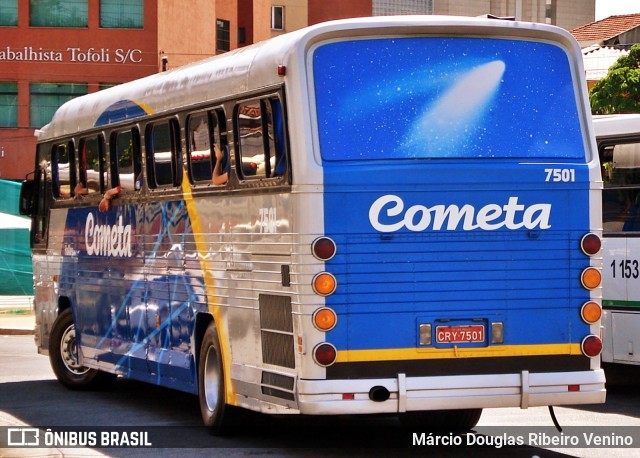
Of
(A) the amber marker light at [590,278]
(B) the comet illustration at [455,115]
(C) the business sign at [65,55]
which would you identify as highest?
(C) the business sign at [65,55]

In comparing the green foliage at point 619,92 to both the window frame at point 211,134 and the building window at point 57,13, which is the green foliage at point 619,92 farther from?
the window frame at point 211,134

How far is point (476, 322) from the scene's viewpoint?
442 inches

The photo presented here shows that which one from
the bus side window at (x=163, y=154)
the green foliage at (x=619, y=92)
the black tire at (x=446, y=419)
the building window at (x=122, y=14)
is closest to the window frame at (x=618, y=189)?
the black tire at (x=446, y=419)

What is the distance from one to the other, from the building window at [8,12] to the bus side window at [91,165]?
38.3 m

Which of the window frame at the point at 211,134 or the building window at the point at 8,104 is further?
the building window at the point at 8,104

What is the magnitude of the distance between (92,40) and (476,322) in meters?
44.6

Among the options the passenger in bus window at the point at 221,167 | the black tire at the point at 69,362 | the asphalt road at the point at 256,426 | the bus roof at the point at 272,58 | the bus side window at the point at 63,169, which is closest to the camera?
the bus roof at the point at 272,58

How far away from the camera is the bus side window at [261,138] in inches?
454

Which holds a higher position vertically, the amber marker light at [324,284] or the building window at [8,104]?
the building window at [8,104]

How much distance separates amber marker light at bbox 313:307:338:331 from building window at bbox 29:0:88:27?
44681 millimetres

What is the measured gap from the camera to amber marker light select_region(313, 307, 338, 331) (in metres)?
10.9

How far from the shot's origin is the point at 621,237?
1582 centimetres

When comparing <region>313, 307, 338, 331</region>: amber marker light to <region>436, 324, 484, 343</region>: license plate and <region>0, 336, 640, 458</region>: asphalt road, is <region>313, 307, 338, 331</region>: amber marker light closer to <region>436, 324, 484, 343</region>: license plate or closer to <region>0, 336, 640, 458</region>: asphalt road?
<region>436, 324, 484, 343</region>: license plate

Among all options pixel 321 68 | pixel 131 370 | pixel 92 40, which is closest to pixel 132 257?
pixel 131 370
